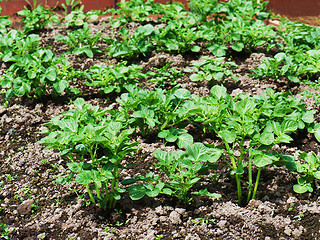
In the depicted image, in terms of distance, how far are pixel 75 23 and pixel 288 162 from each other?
10.7ft

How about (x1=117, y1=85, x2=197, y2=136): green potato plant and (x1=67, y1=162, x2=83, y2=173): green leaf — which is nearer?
(x1=67, y1=162, x2=83, y2=173): green leaf

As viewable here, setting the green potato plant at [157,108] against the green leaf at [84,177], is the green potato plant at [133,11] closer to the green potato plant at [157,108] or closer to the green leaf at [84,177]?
the green potato plant at [157,108]

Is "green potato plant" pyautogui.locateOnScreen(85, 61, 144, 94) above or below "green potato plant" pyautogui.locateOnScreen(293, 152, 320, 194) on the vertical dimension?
above

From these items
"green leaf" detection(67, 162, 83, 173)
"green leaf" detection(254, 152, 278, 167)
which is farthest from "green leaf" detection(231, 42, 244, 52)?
"green leaf" detection(67, 162, 83, 173)

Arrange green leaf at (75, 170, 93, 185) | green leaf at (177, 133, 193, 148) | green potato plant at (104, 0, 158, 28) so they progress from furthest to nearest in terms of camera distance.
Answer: green potato plant at (104, 0, 158, 28)
green leaf at (177, 133, 193, 148)
green leaf at (75, 170, 93, 185)

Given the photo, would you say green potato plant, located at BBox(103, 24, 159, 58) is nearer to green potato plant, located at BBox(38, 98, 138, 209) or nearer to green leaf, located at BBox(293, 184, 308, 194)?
green potato plant, located at BBox(38, 98, 138, 209)

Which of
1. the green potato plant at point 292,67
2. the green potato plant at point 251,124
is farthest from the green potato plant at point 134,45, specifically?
the green potato plant at point 251,124

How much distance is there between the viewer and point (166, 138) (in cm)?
282

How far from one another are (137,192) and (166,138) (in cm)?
56

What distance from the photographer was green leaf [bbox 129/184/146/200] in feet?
7.77

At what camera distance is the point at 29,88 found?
3365mm

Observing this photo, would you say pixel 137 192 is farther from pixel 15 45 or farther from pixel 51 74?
pixel 15 45

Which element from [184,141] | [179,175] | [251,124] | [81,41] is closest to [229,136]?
[251,124]

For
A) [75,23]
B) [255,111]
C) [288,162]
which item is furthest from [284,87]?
[75,23]
